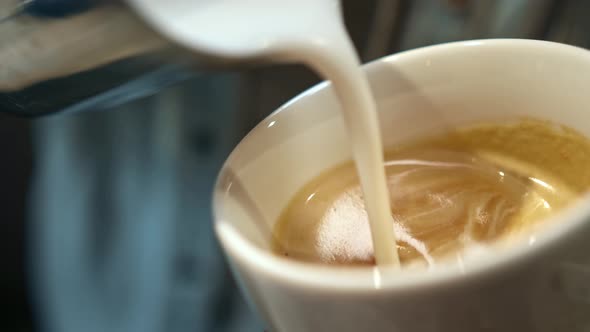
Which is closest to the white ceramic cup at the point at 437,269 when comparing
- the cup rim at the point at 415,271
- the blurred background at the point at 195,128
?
the cup rim at the point at 415,271

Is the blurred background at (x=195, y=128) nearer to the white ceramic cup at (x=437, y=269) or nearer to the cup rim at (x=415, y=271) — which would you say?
the white ceramic cup at (x=437, y=269)

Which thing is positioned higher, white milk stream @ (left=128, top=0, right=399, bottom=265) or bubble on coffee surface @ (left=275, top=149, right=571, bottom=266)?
white milk stream @ (left=128, top=0, right=399, bottom=265)

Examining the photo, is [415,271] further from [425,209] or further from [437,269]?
[425,209]

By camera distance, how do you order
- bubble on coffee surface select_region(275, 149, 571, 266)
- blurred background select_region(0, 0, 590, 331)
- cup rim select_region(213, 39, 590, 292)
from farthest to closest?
blurred background select_region(0, 0, 590, 331)
bubble on coffee surface select_region(275, 149, 571, 266)
cup rim select_region(213, 39, 590, 292)

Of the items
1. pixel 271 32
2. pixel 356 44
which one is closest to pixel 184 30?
pixel 271 32

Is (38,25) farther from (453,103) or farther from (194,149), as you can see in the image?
(194,149)

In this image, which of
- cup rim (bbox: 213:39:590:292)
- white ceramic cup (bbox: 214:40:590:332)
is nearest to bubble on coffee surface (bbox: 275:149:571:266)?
white ceramic cup (bbox: 214:40:590:332)

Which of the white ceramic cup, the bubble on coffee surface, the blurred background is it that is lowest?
the blurred background

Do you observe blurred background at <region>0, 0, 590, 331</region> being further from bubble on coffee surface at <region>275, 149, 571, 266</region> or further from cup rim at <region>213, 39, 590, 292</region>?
cup rim at <region>213, 39, 590, 292</region>
